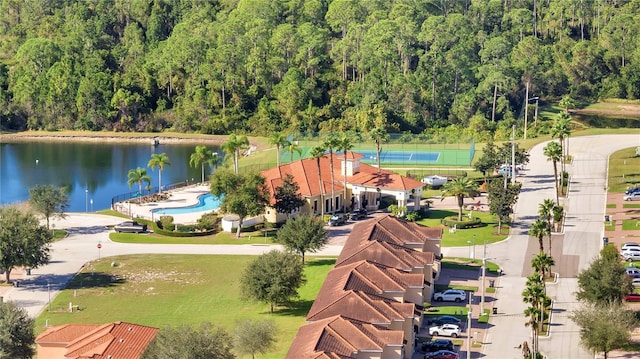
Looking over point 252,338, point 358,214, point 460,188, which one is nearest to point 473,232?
point 460,188

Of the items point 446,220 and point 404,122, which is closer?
point 446,220

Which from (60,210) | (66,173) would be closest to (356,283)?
(60,210)

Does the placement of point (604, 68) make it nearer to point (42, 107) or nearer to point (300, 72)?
point (300, 72)

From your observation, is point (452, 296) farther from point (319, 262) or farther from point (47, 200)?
point (47, 200)

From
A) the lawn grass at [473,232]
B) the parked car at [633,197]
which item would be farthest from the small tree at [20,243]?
the parked car at [633,197]

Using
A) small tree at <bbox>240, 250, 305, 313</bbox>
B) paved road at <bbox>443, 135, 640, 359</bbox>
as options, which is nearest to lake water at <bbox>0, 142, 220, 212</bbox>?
paved road at <bbox>443, 135, 640, 359</bbox>

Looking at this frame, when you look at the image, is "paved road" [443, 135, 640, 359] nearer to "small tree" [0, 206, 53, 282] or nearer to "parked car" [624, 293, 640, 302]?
"parked car" [624, 293, 640, 302]
